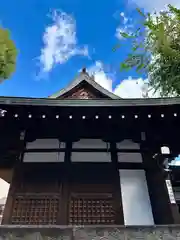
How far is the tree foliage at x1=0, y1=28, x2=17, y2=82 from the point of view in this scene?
8.05 metres

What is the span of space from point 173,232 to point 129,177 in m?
1.65

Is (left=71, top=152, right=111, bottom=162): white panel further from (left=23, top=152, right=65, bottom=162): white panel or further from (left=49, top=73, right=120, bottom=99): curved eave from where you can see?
(left=49, top=73, right=120, bottom=99): curved eave

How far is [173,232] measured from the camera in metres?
4.82

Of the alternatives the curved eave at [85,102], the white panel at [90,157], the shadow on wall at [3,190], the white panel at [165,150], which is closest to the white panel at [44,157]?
the white panel at [90,157]

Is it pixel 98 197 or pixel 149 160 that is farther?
pixel 149 160

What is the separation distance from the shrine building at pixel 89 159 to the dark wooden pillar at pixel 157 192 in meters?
0.02


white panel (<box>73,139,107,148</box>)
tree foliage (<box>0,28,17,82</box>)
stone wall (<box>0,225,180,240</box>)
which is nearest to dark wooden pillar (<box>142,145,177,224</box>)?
stone wall (<box>0,225,180,240</box>)

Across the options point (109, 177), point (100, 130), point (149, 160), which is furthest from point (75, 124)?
point (149, 160)

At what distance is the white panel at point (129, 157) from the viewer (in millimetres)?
6411

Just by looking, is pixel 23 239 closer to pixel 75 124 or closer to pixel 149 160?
pixel 75 124

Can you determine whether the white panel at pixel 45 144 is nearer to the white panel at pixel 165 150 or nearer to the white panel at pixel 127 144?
the white panel at pixel 127 144

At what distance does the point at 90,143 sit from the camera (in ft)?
22.0

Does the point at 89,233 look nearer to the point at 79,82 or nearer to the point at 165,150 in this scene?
the point at 165,150

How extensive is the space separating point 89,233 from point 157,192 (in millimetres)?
2013
